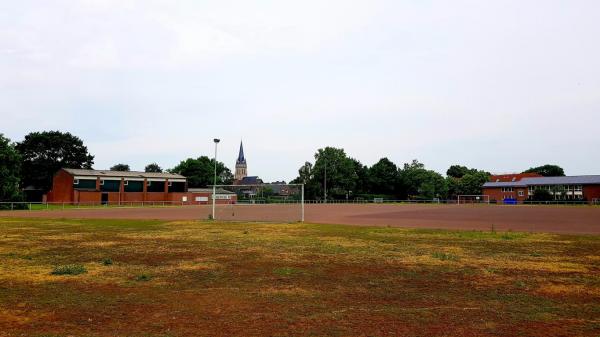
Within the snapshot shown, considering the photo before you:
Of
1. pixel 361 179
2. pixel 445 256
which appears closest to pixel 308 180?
pixel 361 179

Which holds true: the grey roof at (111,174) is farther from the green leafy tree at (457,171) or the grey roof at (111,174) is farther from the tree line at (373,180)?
the green leafy tree at (457,171)

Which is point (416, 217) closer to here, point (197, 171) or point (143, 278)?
point (143, 278)

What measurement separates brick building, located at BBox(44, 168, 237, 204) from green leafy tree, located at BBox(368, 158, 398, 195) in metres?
53.0

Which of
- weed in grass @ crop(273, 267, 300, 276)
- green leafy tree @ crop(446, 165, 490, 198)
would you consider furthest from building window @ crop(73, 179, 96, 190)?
green leafy tree @ crop(446, 165, 490, 198)

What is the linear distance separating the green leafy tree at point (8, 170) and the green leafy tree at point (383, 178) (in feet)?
296

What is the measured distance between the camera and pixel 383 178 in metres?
128

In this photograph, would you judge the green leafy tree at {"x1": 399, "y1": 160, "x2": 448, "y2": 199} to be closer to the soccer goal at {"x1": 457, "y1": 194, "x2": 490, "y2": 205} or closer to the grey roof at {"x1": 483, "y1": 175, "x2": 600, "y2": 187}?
the soccer goal at {"x1": 457, "y1": 194, "x2": 490, "y2": 205}

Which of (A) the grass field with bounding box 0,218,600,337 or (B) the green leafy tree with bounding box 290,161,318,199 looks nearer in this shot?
(A) the grass field with bounding box 0,218,600,337

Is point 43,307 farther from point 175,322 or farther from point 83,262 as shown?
point 83,262

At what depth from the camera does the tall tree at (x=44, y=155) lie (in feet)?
300

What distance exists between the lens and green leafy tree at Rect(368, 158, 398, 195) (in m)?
127

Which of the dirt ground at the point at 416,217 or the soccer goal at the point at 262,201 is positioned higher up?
the soccer goal at the point at 262,201

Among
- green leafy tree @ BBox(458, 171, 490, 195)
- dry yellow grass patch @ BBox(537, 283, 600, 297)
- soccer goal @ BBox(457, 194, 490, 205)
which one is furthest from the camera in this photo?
green leafy tree @ BBox(458, 171, 490, 195)

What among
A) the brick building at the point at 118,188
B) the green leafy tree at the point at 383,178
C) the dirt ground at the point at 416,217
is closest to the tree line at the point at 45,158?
the brick building at the point at 118,188
